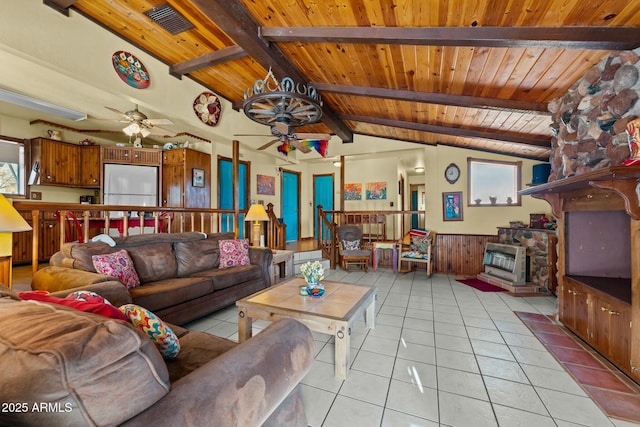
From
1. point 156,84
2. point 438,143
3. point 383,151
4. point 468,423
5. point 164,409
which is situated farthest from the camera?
point 383,151

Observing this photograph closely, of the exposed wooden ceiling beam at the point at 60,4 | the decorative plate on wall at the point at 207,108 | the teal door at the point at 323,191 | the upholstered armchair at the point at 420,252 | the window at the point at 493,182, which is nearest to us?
the exposed wooden ceiling beam at the point at 60,4

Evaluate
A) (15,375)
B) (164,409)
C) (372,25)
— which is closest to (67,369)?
(15,375)

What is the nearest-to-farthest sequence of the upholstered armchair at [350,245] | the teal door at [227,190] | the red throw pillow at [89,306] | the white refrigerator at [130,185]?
the red throw pillow at [89,306], the white refrigerator at [130,185], the upholstered armchair at [350,245], the teal door at [227,190]

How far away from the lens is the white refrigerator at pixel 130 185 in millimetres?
5398

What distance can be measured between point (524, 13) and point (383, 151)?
4.34 metres

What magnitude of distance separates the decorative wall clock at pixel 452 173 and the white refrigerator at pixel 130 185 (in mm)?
6170

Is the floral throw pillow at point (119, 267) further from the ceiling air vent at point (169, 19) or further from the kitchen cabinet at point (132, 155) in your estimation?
the kitchen cabinet at point (132, 155)

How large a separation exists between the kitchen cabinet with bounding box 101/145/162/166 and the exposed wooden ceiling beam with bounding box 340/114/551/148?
13.4 ft

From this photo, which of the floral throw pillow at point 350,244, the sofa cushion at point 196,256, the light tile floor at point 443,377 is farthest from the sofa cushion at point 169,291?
the floral throw pillow at point 350,244

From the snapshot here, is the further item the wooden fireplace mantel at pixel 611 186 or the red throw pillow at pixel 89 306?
the wooden fireplace mantel at pixel 611 186

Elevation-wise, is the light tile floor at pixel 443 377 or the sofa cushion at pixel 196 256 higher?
the sofa cushion at pixel 196 256

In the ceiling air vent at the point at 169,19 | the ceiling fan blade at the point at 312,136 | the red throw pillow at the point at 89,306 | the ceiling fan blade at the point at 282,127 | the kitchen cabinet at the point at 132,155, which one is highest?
A: the ceiling air vent at the point at 169,19

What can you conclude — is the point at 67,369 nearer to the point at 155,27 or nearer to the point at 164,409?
the point at 164,409

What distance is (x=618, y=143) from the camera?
2061mm
